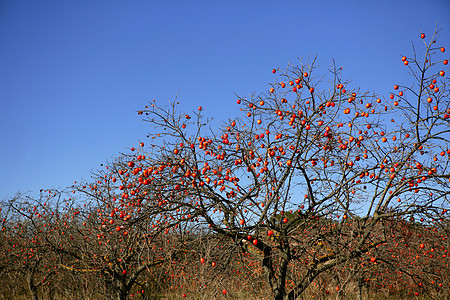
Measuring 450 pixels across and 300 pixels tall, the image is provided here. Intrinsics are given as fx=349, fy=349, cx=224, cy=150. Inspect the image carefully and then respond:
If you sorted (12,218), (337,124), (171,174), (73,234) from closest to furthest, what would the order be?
(171,174)
(337,124)
(73,234)
(12,218)

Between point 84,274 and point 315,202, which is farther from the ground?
point 315,202

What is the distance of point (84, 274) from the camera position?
874 cm

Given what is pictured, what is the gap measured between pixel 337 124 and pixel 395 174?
4.04 ft

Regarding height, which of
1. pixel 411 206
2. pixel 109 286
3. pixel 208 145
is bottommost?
pixel 109 286

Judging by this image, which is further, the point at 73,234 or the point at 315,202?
the point at 73,234

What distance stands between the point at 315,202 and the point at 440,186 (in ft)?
6.98

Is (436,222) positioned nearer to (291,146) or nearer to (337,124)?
(337,124)

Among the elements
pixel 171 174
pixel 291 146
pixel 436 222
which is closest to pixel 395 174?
pixel 436 222

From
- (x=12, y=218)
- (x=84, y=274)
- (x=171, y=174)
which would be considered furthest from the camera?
(x=12, y=218)

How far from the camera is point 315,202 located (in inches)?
235

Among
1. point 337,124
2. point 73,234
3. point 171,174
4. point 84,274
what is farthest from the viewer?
point 73,234

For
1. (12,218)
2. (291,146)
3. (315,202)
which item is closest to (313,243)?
(315,202)

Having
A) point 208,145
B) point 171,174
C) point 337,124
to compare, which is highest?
point 337,124

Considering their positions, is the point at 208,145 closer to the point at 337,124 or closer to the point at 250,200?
the point at 250,200
